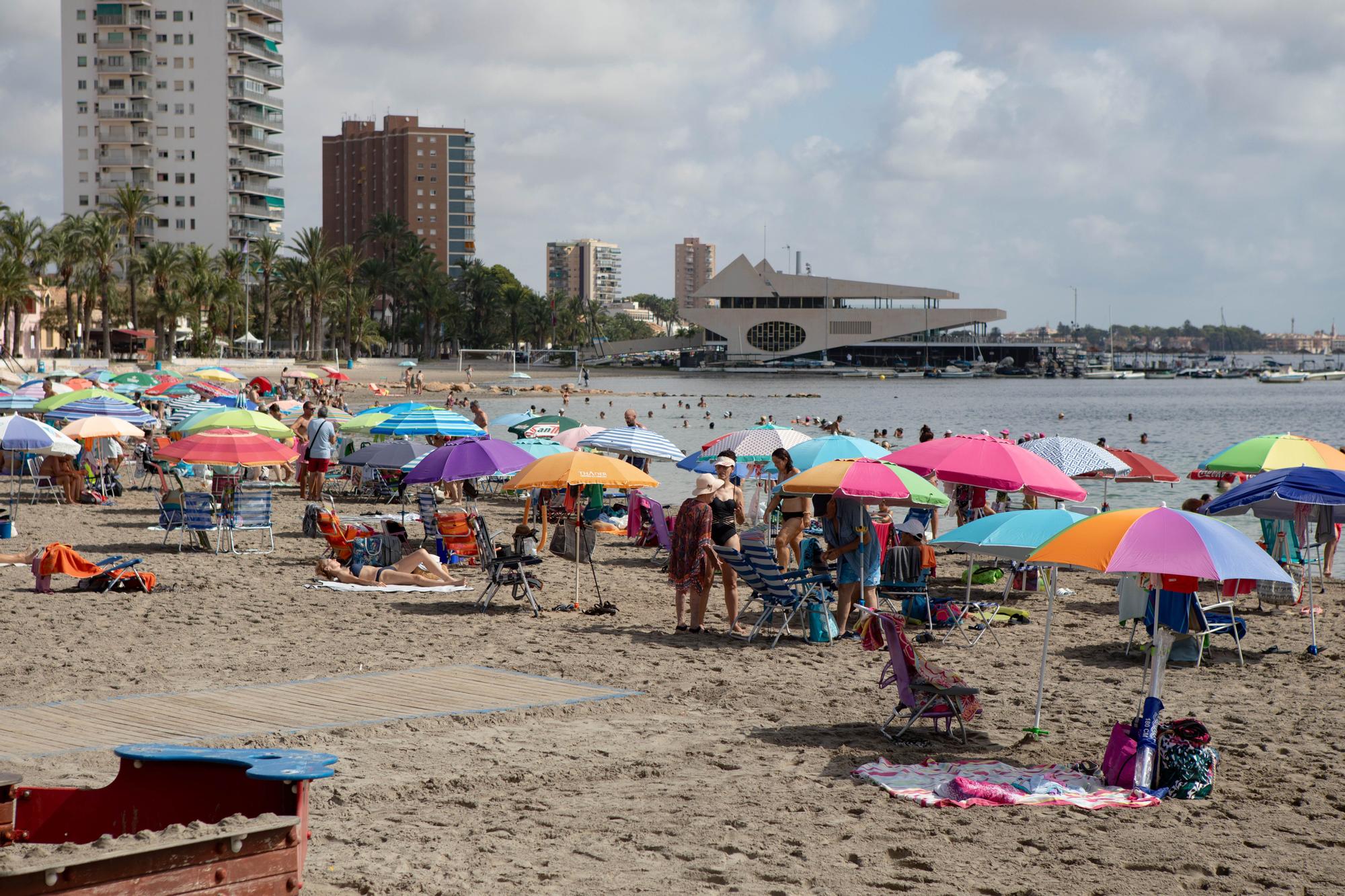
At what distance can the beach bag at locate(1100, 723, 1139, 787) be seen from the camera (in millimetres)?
6938

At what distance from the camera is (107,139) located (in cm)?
10694

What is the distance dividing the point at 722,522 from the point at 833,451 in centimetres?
409

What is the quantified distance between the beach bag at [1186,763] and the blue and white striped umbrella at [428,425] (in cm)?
1365

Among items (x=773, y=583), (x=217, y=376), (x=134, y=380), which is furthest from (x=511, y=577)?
(x=217, y=376)

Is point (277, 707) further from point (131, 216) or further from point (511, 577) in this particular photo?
point (131, 216)

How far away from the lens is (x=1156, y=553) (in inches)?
270

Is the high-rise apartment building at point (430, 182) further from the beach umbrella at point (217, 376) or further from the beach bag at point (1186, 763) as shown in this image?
the beach bag at point (1186, 763)

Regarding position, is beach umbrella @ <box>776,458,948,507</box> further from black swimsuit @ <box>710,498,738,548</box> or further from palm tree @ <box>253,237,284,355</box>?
palm tree @ <box>253,237,284,355</box>

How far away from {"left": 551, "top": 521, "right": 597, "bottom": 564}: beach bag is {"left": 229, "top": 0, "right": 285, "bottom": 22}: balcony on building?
103766 mm

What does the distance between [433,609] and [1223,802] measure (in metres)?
7.53

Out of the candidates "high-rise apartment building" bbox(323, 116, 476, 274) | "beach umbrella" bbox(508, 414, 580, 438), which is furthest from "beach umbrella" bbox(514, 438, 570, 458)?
"high-rise apartment building" bbox(323, 116, 476, 274)

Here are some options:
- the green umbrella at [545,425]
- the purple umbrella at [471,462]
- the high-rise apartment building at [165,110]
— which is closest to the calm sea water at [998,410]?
the green umbrella at [545,425]

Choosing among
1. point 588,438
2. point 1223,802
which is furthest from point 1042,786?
point 588,438

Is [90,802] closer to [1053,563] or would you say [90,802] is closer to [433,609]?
[1053,563]
